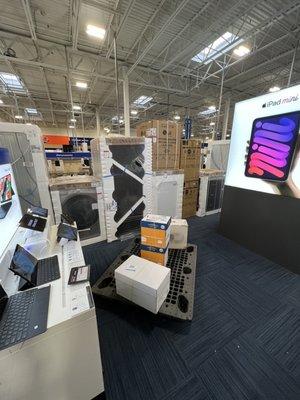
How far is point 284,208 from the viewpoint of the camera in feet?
7.37

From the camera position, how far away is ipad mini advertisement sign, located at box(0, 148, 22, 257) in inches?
47.6

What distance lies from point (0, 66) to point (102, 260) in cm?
570

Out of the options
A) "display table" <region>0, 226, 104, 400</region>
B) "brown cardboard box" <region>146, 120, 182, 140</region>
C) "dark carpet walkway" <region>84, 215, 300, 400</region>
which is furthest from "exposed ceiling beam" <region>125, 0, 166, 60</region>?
"dark carpet walkway" <region>84, 215, 300, 400</region>

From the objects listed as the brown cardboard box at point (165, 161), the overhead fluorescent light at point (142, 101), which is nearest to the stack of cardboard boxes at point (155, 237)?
the brown cardboard box at point (165, 161)

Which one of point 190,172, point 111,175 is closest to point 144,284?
point 111,175

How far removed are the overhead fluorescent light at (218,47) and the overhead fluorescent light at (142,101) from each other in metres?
3.11

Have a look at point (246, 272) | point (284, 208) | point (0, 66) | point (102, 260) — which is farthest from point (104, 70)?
point (246, 272)

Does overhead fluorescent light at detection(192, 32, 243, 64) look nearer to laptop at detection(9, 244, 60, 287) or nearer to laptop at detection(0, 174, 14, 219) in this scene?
laptop at detection(0, 174, 14, 219)

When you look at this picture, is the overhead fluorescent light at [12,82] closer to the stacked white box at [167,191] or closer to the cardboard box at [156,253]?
the stacked white box at [167,191]

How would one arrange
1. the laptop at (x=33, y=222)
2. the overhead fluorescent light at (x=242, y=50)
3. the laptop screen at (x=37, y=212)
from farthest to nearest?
the overhead fluorescent light at (x=242, y=50)
the laptop screen at (x=37, y=212)
the laptop at (x=33, y=222)

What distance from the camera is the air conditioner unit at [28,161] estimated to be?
2.09 meters

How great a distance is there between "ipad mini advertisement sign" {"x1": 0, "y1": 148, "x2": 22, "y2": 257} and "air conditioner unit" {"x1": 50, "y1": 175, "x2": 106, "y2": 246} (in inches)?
34.8

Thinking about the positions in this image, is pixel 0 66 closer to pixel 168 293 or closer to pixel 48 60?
pixel 48 60

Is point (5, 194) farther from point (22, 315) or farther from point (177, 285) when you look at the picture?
point (177, 285)
